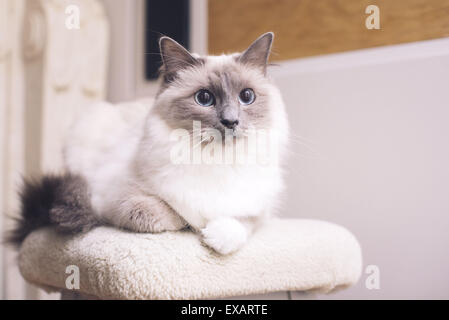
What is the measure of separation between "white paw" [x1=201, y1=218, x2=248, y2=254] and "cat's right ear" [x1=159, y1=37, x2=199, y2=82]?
405 millimetres

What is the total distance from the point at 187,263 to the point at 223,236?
10cm

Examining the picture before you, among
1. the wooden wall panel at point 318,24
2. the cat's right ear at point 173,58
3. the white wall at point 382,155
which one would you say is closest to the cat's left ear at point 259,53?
the cat's right ear at point 173,58

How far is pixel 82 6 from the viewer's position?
1.95 m

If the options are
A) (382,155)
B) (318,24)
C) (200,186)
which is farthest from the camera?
(318,24)

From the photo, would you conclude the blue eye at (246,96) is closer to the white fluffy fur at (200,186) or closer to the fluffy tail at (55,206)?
the white fluffy fur at (200,186)

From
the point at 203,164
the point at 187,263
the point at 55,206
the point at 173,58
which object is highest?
the point at 173,58

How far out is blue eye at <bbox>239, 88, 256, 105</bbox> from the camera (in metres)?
0.97

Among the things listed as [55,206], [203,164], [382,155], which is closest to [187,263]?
[203,164]

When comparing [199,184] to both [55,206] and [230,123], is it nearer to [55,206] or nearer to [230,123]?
[230,123]

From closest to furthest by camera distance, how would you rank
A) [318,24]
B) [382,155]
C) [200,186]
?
1. [200,186]
2. [382,155]
3. [318,24]

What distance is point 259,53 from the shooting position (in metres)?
1.01

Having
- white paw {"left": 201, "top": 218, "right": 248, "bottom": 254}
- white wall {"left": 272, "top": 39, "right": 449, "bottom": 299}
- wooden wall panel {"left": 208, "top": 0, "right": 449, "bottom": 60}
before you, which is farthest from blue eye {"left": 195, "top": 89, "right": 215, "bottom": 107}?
wooden wall panel {"left": 208, "top": 0, "right": 449, "bottom": 60}

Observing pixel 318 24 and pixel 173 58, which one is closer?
pixel 173 58
